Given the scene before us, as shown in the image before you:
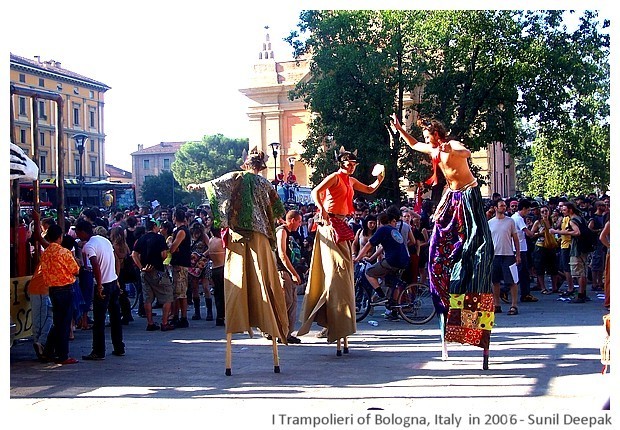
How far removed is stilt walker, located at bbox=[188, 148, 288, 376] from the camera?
8.27 meters

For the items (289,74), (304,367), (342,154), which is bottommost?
(304,367)

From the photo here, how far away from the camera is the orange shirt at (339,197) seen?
9.38m

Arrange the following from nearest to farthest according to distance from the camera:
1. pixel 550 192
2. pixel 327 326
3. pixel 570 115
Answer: pixel 327 326, pixel 570 115, pixel 550 192

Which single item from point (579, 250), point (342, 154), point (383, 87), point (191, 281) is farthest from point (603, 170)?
point (342, 154)

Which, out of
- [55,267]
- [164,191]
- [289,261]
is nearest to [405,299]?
[289,261]

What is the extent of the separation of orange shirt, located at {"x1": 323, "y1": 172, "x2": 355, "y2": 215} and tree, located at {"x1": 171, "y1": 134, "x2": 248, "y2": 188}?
8228 cm

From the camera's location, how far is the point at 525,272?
15.3 meters

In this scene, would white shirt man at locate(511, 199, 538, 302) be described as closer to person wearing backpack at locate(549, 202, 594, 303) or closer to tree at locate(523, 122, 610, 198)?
person wearing backpack at locate(549, 202, 594, 303)

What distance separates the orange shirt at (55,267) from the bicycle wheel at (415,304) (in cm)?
509

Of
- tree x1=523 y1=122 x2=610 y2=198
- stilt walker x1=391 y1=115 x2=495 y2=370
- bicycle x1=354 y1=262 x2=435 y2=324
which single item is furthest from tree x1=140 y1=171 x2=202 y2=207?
stilt walker x1=391 y1=115 x2=495 y2=370

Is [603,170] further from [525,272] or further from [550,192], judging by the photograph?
[525,272]

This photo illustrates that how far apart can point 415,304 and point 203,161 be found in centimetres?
8334

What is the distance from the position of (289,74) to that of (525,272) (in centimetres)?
4444

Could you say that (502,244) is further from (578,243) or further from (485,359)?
(485,359)
